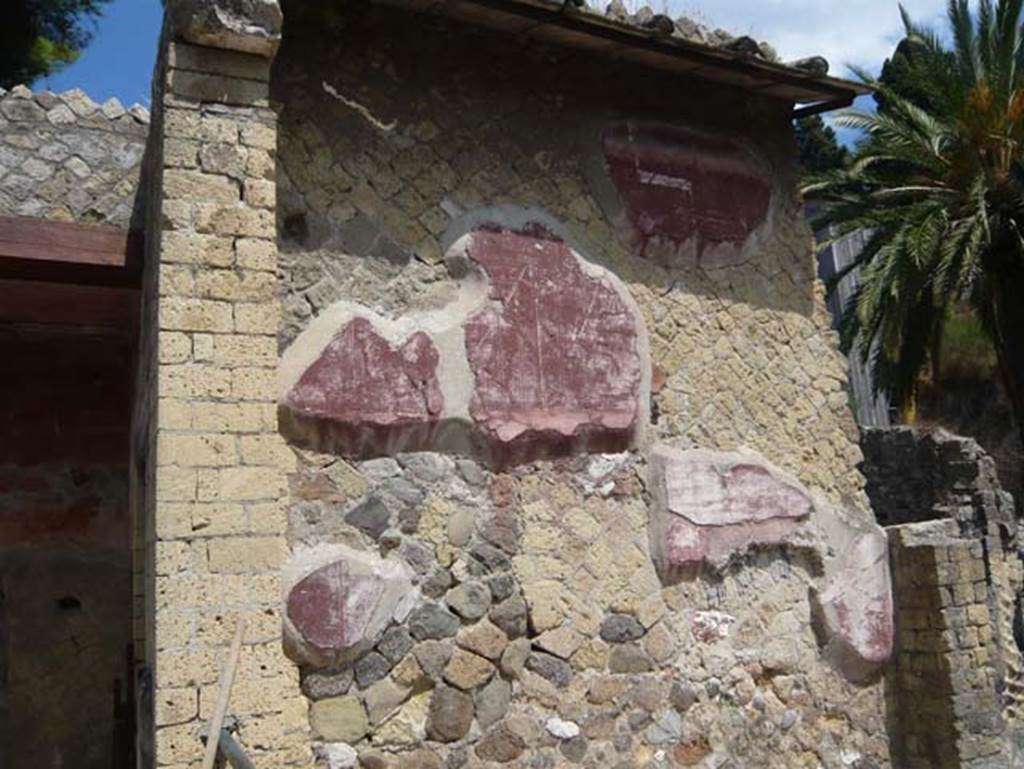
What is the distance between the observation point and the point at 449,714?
4594mm

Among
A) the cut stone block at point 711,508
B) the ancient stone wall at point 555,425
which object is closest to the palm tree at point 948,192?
the ancient stone wall at point 555,425

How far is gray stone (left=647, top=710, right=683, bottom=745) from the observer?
513 cm

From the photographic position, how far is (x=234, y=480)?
390 cm

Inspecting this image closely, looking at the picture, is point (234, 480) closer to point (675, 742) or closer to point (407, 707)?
point (407, 707)

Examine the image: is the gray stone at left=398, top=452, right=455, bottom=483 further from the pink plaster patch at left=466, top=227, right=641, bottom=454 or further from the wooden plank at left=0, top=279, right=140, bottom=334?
the wooden plank at left=0, top=279, right=140, bottom=334

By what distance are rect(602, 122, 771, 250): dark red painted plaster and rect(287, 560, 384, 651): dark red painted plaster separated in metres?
2.40

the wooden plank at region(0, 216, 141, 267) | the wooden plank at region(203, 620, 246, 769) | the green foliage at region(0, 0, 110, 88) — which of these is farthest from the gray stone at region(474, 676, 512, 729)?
the green foliage at region(0, 0, 110, 88)

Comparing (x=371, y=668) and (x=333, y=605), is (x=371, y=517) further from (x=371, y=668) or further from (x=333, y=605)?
(x=371, y=668)

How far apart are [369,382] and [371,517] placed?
568 mm

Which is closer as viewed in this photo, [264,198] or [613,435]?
[264,198]

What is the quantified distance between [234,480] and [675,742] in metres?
2.57

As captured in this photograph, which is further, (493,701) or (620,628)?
(620,628)

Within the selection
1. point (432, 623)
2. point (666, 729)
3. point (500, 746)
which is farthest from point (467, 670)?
point (666, 729)

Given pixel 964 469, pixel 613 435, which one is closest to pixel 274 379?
pixel 613 435
